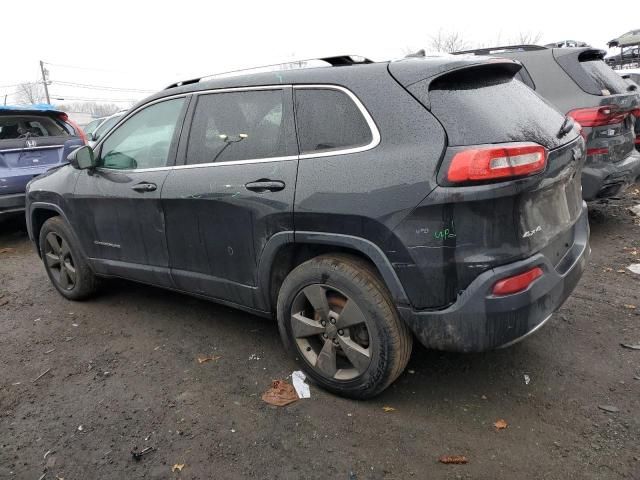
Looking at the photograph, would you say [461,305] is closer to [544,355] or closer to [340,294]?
[340,294]

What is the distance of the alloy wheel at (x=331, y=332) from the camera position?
2.66 m

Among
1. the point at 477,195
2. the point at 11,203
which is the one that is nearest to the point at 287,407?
the point at 477,195

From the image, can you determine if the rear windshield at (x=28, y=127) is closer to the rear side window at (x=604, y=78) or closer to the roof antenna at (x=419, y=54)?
the roof antenna at (x=419, y=54)

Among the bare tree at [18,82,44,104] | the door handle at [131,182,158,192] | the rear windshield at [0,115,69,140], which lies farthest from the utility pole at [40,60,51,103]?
the door handle at [131,182,158,192]

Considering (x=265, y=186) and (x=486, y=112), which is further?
(x=265, y=186)

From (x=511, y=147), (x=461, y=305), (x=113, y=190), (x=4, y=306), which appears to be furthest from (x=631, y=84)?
(x=4, y=306)

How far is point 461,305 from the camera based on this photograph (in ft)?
7.54

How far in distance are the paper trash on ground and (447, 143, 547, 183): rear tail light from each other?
60.1 inches

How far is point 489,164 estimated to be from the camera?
7.16 ft

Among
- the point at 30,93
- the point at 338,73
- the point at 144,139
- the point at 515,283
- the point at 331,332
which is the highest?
the point at 30,93

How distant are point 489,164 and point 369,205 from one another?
583 millimetres

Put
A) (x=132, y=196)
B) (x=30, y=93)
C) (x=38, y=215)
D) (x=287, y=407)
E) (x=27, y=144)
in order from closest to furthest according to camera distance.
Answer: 1. (x=287, y=407)
2. (x=132, y=196)
3. (x=38, y=215)
4. (x=27, y=144)
5. (x=30, y=93)

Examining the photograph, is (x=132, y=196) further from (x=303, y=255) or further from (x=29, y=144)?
(x=29, y=144)

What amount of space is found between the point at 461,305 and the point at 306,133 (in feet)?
4.12
